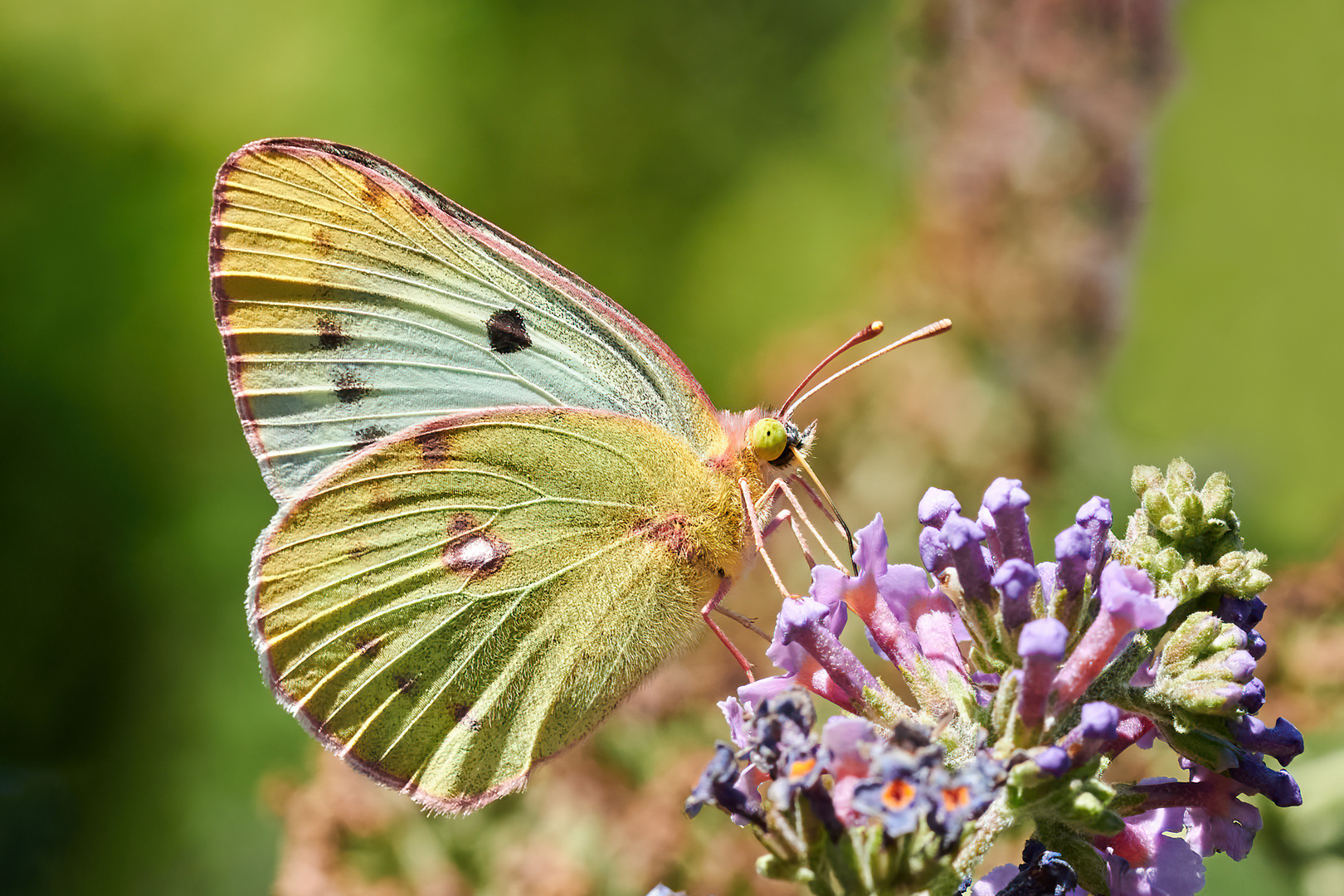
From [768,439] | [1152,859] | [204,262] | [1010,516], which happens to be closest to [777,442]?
[768,439]

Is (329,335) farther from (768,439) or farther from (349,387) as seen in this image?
(768,439)

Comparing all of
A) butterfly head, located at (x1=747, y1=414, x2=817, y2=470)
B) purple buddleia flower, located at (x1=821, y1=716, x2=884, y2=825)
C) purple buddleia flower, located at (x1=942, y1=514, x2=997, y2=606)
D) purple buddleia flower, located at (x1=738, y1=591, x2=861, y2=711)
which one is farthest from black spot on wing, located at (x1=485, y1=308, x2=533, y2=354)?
purple buddleia flower, located at (x1=821, y1=716, x2=884, y2=825)

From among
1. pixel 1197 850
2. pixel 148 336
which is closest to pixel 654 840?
pixel 1197 850

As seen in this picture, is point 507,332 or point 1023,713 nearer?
point 1023,713

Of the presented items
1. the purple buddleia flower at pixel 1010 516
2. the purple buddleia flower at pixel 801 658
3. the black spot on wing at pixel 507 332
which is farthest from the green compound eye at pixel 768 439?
the purple buddleia flower at pixel 1010 516

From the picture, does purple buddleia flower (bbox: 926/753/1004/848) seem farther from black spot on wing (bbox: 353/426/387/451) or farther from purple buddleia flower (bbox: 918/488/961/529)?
black spot on wing (bbox: 353/426/387/451)
